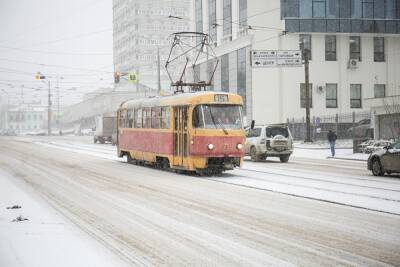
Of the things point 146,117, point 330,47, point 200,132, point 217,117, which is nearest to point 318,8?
point 330,47

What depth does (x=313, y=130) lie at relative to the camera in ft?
177

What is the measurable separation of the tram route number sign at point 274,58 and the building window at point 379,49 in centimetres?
2416

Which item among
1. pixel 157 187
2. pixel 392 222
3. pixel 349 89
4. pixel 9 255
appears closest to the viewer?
pixel 9 255

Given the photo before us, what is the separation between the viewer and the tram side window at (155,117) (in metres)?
23.0

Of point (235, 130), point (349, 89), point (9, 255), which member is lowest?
point (9, 255)

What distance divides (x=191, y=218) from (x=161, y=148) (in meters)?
11.6

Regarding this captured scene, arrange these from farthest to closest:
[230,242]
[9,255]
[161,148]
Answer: [161,148]
[230,242]
[9,255]

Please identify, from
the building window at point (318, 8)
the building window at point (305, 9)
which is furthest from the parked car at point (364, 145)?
the building window at point (318, 8)

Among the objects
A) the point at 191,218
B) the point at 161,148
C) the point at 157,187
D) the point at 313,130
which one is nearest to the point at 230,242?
the point at 191,218

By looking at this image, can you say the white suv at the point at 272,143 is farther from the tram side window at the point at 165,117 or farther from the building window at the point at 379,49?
the building window at the point at 379,49

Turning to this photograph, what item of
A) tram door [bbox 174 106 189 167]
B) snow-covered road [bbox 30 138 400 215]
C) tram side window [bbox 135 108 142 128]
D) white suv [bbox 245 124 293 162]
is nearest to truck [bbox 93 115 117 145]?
white suv [bbox 245 124 293 162]

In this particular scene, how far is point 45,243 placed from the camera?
877 centimetres

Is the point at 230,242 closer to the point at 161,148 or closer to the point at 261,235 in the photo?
the point at 261,235

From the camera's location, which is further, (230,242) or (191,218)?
(191,218)
